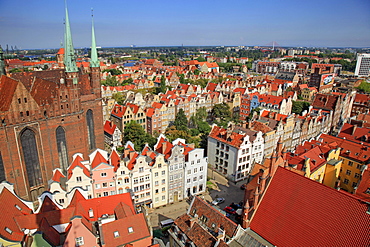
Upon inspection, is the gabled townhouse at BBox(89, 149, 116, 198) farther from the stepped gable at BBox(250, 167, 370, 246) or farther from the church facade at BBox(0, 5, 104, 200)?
the stepped gable at BBox(250, 167, 370, 246)

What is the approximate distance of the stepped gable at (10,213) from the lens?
27422mm

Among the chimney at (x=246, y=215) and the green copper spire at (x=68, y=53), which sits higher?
the green copper spire at (x=68, y=53)

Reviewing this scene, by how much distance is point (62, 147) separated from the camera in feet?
153

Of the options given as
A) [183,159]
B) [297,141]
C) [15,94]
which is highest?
[15,94]

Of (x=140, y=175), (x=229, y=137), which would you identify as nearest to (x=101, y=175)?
(x=140, y=175)

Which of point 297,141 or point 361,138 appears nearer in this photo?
point 361,138

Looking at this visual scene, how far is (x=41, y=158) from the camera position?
43531 millimetres

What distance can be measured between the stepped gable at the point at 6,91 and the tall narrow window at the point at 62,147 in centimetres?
888

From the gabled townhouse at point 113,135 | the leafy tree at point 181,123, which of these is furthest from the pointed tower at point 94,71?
the leafy tree at point 181,123

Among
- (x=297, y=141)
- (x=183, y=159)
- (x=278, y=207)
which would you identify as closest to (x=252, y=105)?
(x=297, y=141)

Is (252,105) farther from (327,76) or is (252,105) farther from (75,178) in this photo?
(327,76)

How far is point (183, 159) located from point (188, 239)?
18.5 meters

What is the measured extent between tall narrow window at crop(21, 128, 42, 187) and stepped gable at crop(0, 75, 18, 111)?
4785mm

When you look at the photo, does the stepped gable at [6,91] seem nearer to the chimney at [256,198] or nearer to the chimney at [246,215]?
the chimney at [246,215]
